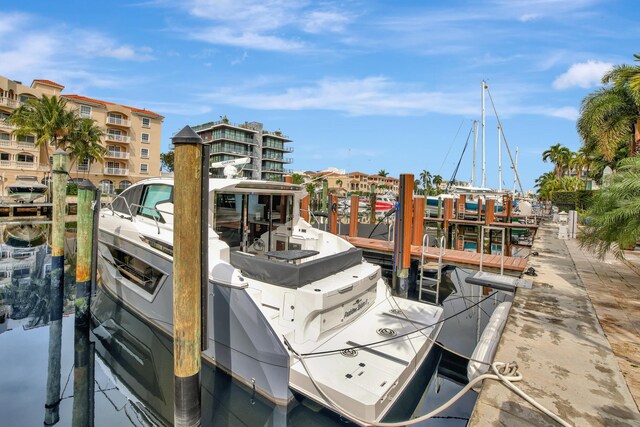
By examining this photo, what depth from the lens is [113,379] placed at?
5.53 meters

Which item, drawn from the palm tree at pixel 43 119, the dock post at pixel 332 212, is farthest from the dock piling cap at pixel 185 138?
the palm tree at pixel 43 119

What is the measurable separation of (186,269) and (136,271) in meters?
3.37

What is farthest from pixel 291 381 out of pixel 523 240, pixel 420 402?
pixel 523 240

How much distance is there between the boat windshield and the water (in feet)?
7.03

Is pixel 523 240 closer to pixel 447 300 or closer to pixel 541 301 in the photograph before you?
pixel 447 300

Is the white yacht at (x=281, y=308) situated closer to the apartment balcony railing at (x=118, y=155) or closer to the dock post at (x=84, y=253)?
the dock post at (x=84, y=253)

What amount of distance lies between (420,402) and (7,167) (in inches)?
1748

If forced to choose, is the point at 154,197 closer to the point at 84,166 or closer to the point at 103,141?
the point at 84,166

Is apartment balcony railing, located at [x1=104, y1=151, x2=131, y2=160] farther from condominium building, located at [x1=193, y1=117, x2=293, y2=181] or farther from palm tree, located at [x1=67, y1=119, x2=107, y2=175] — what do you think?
condominium building, located at [x1=193, y1=117, x2=293, y2=181]

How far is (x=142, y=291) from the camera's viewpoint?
20.0ft

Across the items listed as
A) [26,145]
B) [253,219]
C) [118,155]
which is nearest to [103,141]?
[118,155]

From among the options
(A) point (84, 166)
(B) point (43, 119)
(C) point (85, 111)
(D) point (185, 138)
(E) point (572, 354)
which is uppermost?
(C) point (85, 111)

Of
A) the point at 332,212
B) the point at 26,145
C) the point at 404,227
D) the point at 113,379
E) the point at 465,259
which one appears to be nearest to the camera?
the point at 113,379

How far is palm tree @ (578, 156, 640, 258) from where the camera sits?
4.72 metres
